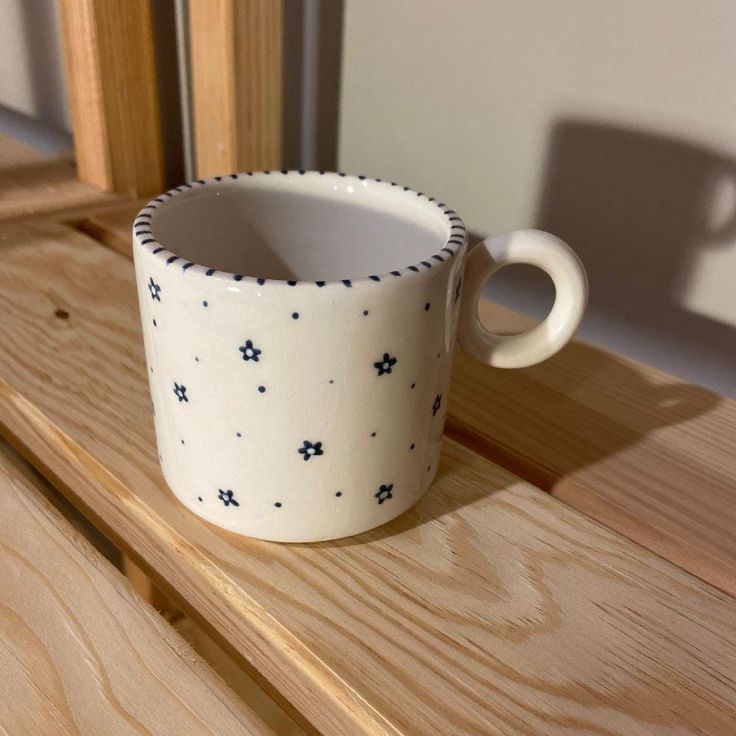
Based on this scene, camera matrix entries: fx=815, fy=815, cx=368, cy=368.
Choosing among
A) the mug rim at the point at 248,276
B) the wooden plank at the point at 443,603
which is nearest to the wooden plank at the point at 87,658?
the wooden plank at the point at 443,603

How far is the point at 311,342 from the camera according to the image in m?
0.27

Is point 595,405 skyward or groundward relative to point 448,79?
groundward

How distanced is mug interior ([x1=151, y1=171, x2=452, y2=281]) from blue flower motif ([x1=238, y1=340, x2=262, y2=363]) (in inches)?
3.1

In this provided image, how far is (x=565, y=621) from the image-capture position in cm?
30

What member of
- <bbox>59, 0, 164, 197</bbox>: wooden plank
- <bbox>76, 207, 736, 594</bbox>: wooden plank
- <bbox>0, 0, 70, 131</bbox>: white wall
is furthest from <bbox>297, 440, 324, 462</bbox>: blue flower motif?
<bbox>0, 0, 70, 131</bbox>: white wall

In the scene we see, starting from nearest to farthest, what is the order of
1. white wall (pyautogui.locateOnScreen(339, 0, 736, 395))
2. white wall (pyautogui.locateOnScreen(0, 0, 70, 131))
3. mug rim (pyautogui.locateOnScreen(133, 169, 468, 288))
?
mug rim (pyautogui.locateOnScreen(133, 169, 468, 288)), white wall (pyautogui.locateOnScreen(339, 0, 736, 395)), white wall (pyautogui.locateOnScreen(0, 0, 70, 131))

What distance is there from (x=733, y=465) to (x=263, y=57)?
1.25ft

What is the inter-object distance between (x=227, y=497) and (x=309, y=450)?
43 mm

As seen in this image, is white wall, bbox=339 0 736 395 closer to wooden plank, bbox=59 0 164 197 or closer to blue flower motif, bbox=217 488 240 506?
wooden plank, bbox=59 0 164 197

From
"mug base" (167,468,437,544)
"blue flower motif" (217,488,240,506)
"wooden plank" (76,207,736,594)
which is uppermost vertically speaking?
"blue flower motif" (217,488,240,506)

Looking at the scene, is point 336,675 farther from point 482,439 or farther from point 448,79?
point 448,79

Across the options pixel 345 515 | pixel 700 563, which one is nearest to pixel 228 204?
pixel 345 515

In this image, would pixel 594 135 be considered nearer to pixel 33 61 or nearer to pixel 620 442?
pixel 620 442

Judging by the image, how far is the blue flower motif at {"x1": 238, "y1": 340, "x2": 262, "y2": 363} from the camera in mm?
271
